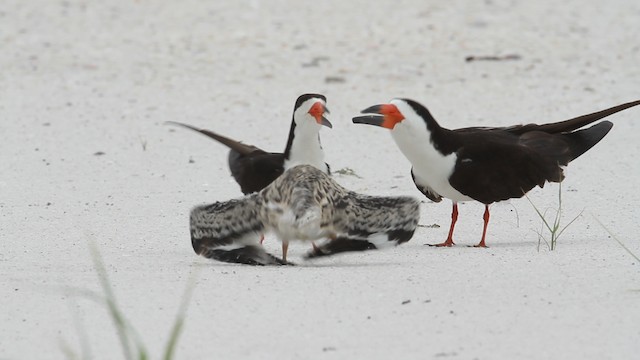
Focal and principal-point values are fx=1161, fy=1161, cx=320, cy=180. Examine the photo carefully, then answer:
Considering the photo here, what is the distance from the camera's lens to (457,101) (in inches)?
371

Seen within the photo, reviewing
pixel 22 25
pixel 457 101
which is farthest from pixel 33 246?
pixel 22 25

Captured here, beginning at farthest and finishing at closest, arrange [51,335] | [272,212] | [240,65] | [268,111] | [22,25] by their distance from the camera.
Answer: [22,25], [240,65], [268,111], [272,212], [51,335]

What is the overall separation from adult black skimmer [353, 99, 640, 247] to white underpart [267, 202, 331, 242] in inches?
28.5

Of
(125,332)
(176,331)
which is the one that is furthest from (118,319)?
(125,332)

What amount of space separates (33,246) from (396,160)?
3.08 m

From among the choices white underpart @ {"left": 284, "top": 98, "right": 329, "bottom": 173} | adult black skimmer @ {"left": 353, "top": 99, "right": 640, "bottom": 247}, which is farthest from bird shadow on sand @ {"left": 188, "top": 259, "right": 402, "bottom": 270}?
white underpart @ {"left": 284, "top": 98, "right": 329, "bottom": 173}

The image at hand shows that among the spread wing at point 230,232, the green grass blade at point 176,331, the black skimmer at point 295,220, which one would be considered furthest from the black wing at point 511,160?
the green grass blade at point 176,331

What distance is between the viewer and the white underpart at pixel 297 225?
15.7 feet

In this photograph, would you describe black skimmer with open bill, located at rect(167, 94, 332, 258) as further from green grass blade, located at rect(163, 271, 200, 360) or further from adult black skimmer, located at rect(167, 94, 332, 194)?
green grass blade, located at rect(163, 271, 200, 360)

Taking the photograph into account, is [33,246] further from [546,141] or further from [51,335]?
[546,141]

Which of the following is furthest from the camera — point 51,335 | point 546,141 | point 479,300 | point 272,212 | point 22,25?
point 22,25

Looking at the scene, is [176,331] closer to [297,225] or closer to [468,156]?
[297,225]

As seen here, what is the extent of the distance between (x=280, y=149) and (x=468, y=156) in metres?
2.82

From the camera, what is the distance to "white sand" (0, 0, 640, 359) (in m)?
3.90
